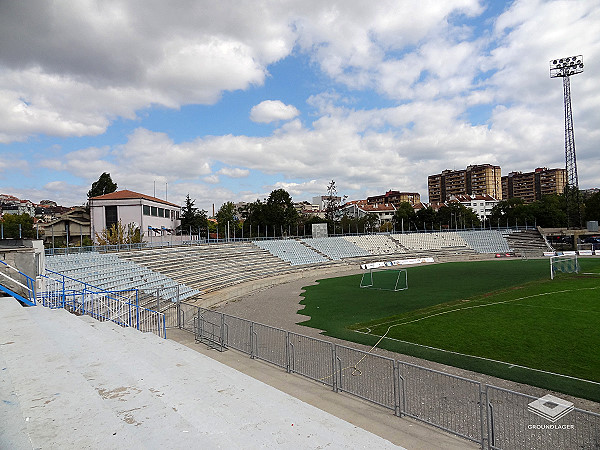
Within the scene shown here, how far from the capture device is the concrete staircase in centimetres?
394

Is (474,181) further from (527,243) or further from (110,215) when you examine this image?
(110,215)

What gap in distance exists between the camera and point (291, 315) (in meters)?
21.1

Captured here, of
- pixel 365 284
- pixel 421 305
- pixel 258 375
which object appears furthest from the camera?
pixel 365 284

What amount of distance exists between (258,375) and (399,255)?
5190cm

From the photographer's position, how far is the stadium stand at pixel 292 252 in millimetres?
48703

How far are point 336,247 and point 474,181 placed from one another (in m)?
153

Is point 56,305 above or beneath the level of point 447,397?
above

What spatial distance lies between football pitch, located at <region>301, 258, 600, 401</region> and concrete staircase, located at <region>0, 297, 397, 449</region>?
27.2 feet

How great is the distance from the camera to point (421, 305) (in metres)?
22.6

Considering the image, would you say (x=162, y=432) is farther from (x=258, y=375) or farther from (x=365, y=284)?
(x=365, y=284)

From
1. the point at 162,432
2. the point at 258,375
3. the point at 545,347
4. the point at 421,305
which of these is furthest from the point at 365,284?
the point at 162,432

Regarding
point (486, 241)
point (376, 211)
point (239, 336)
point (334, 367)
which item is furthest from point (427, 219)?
point (334, 367)

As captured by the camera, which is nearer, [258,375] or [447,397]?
[447,397]

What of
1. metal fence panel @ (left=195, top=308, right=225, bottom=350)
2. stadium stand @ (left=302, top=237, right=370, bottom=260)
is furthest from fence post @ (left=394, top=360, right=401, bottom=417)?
stadium stand @ (left=302, top=237, right=370, bottom=260)
